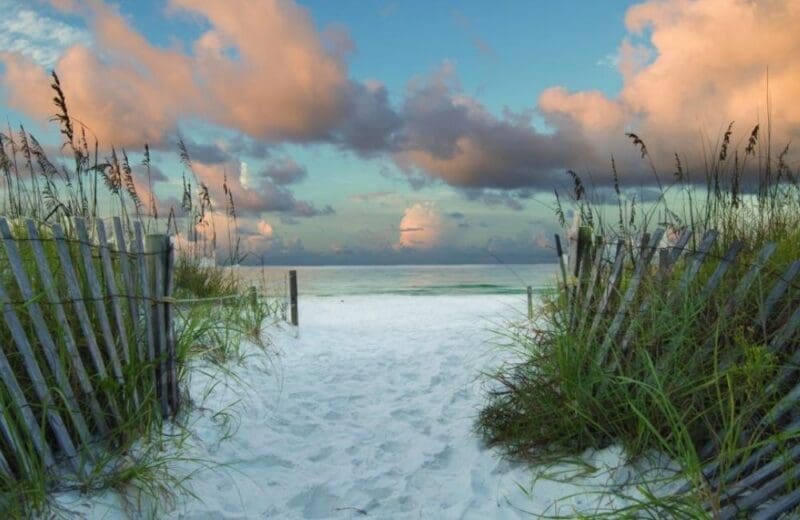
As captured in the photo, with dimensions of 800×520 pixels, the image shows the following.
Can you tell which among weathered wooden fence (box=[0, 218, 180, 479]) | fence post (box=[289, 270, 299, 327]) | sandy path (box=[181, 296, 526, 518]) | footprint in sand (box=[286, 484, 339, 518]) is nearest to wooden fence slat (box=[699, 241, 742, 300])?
sandy path (box=[181, 296, 526, 518])

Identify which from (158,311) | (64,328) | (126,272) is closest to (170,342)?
(158,311)

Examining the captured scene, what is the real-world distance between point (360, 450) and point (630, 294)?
2.15m

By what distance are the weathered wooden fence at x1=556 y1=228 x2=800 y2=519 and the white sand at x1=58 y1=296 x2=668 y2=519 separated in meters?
0.62

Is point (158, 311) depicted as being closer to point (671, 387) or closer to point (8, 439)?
point (8, 439)

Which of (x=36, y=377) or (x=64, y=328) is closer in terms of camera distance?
(x=36, y=377)

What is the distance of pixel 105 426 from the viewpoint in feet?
11.8

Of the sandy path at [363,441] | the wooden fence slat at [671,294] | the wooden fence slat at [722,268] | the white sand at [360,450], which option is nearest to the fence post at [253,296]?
the sandy path at [363,441]

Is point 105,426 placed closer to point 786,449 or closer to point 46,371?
point 46,371

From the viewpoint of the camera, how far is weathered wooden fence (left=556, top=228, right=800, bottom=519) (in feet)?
9.08

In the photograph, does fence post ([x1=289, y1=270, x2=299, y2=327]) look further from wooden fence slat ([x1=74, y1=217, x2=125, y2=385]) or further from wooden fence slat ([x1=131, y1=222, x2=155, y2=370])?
wooden fence slat ([x1=74, y1=217, x2=125, y2=385])

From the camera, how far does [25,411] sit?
3145 millimetres

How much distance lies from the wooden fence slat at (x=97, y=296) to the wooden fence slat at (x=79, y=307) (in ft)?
0.19

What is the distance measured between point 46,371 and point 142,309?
88cm

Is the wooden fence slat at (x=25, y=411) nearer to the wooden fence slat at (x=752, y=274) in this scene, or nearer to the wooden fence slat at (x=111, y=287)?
the wooden fence slat at (x=111, y=287)
